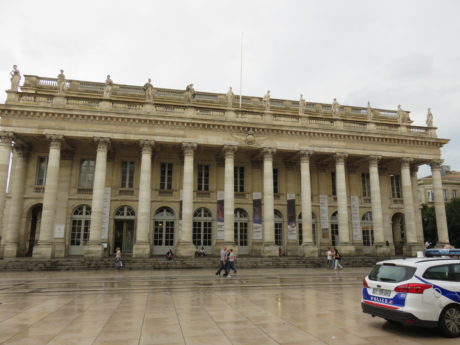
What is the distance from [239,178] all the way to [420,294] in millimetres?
24827

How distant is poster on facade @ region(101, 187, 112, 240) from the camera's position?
26978 mm

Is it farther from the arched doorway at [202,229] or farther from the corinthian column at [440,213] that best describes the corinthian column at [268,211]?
the corinthian column at [440,213]

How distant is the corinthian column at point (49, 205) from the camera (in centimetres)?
2375

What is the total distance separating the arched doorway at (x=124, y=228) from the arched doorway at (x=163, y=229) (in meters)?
1.92

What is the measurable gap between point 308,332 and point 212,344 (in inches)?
81.7

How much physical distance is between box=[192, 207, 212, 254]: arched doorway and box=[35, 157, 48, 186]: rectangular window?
12.7 metres

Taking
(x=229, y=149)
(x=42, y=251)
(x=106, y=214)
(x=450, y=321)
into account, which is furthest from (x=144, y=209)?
(x=450, y=321)

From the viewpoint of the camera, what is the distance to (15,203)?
26281 millimetres

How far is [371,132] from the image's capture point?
3062cm

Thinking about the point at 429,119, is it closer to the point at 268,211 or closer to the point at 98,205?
the point at 268,211

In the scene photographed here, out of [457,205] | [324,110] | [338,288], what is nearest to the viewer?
[338,288]

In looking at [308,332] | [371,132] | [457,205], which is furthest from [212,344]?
[457,205]

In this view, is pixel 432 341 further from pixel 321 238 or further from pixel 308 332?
pixel 321 238

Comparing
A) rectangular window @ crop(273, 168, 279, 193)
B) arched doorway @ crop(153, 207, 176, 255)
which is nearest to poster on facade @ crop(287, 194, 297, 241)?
rectangular window @ crop(273, 168, 279, 193)
